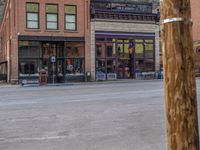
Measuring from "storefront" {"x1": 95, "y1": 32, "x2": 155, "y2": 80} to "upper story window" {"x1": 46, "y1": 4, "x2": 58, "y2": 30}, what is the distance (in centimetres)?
470

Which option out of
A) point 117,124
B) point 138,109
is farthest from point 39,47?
point 117,124

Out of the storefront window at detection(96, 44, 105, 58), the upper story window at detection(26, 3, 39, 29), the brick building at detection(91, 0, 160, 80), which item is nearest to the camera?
the upper story window at detection(26, 3, 39, 29)

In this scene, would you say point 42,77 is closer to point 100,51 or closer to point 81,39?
point 81,39

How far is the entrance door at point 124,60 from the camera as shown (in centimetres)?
3975

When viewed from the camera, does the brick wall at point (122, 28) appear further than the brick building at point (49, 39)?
Yes

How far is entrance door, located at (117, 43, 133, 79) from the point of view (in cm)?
3975

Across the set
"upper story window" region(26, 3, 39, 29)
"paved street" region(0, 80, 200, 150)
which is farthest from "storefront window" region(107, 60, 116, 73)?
"paved street" region(0, 80, 200, 150)

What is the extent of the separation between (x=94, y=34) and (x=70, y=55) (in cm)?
348

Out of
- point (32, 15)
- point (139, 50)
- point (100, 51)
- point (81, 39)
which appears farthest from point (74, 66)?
point (139, 50)

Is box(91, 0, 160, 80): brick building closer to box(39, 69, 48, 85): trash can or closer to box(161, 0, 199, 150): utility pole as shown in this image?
box(39, 69, 48, 85): trash can

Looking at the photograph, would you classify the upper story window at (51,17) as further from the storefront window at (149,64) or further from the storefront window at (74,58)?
the storefront window at (149,64)

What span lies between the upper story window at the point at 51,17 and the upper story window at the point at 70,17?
1.18 m

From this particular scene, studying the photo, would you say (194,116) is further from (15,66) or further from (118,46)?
(118,46)

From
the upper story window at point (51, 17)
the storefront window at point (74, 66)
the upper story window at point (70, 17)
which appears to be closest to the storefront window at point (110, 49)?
the storefront window at point (74, 66)
